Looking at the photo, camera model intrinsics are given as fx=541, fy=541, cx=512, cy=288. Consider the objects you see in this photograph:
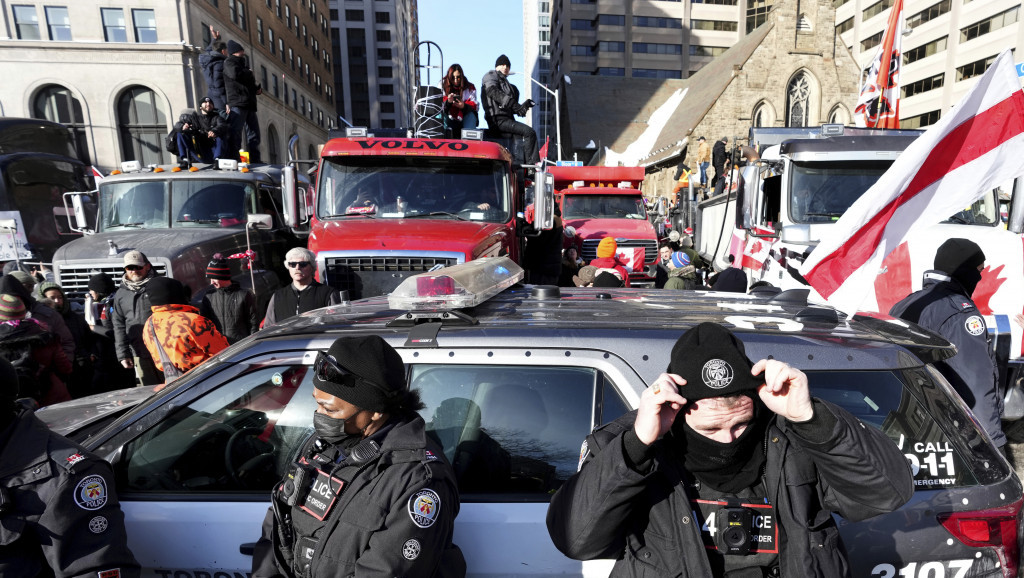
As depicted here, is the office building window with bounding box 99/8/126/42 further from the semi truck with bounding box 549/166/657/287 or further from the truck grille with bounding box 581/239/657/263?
the truck grille with bounding box 581/239/657/263

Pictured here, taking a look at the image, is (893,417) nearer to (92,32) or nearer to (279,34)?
(92,32)

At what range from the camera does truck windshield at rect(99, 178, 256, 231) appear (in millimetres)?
7961

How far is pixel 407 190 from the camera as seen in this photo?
249 inches

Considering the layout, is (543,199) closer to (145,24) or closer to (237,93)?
(237,93)

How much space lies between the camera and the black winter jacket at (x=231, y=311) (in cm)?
527

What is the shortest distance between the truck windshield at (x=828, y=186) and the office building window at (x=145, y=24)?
33115mm

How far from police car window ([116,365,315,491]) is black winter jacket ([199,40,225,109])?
10451mm

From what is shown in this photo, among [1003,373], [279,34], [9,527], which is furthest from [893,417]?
[279,34]

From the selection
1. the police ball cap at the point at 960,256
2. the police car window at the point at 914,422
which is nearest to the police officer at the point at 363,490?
the police car window at the point at 914,422

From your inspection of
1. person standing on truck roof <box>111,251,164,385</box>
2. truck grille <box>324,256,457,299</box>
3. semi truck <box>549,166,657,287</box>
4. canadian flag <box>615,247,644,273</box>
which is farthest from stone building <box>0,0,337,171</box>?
truck grille <box>324,256,457,299</box>

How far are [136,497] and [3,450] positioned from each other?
19.1 inches

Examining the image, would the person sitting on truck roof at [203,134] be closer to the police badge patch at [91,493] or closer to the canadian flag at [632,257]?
the canadian flag at [632,257]

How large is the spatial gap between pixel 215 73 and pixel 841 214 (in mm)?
11498

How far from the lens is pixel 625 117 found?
4853 cm
